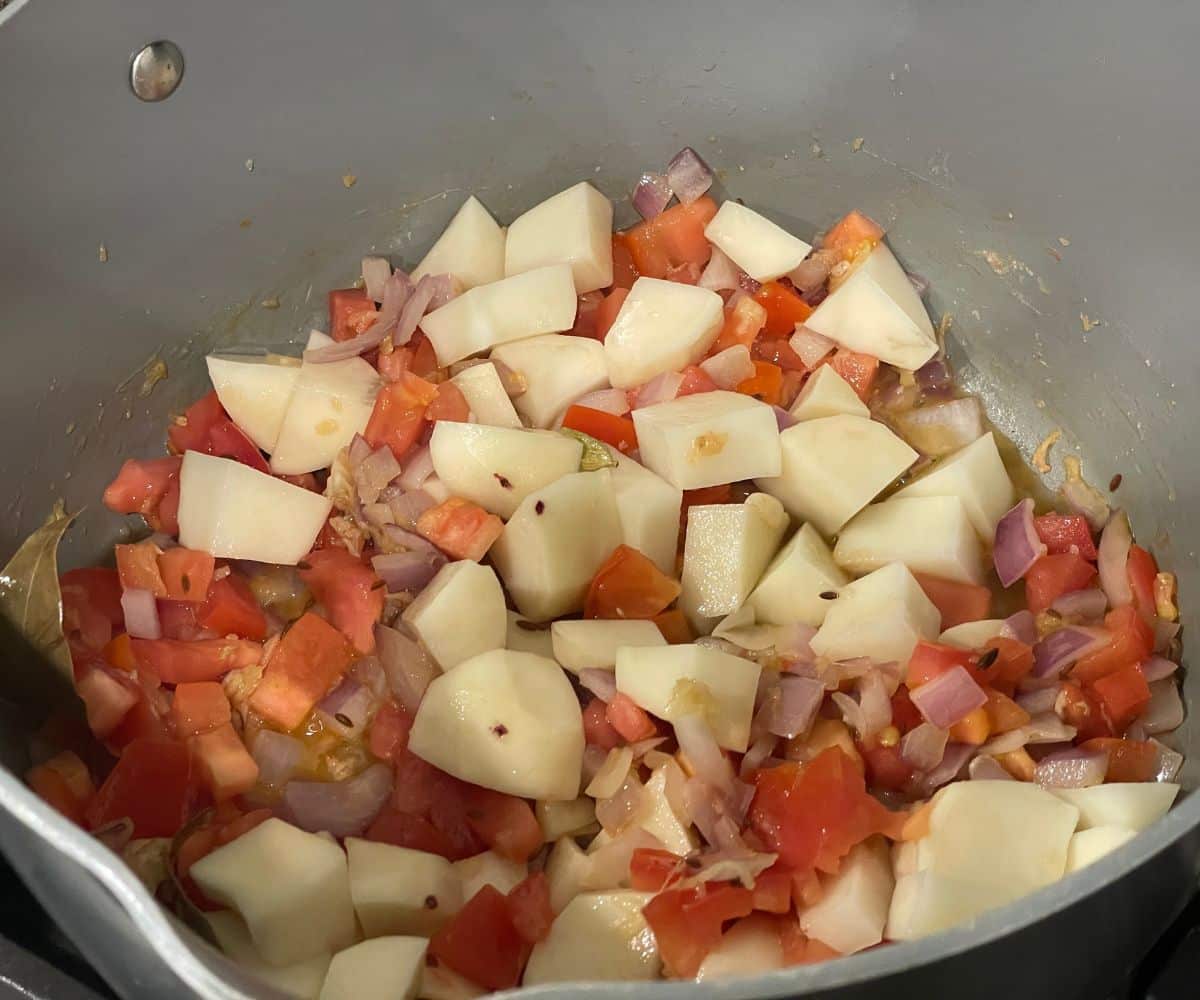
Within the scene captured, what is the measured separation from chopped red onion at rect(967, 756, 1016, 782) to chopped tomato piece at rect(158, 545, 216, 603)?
135cm

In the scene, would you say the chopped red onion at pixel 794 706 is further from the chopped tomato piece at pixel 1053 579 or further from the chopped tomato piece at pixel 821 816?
the chopped tomato piece at pixel 1053 579

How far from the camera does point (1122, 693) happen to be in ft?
6.15

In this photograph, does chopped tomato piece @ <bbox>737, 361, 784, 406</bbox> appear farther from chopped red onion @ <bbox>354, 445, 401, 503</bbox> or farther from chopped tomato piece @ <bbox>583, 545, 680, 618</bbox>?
chopped red onion @ <bbox>354, 445, 401, 503</bbox>

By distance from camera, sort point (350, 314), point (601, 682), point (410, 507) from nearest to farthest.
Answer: point (601, 682)
point (410, 507)
point (350, 314)

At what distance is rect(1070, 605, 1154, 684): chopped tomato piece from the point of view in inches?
74.6

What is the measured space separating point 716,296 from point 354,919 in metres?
1.29

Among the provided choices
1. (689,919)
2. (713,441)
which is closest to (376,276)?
(713,441)

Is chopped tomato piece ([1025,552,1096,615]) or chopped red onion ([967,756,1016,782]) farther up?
chopped red onion ([967,756,1016,782])

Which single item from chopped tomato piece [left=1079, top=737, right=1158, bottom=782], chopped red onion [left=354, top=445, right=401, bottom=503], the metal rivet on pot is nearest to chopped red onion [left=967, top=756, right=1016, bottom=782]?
chopped tomato piece [left=1079, top=737, right=1158, bottom=782]

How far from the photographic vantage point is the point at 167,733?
1.91m

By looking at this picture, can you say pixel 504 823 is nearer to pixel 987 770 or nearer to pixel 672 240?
pixel 987 770

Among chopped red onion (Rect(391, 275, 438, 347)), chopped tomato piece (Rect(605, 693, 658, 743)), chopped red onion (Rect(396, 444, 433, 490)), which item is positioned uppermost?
chopped red onion (Rect(391, 275, 438, 347))

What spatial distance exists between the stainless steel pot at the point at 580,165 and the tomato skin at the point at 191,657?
26 cm

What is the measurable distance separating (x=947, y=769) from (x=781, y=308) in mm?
981
